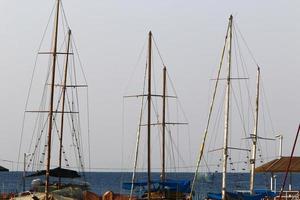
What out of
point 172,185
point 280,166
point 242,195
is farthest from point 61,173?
point 280,166

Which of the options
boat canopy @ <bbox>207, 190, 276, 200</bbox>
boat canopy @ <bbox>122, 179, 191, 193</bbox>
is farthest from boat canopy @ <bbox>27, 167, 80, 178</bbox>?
boat canopy @ <bbox>207, 190, 276, 200</bbox>

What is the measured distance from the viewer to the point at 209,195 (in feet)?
214

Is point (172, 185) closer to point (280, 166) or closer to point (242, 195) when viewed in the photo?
point (242, 195)

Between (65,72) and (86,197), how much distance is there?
13.1 metres

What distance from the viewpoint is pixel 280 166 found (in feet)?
229

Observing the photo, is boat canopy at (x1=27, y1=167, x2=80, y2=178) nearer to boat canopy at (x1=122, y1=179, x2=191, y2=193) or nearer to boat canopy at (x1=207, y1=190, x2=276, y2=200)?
boat canopy at (x1=122, y1=179, x2=191, y2=193)

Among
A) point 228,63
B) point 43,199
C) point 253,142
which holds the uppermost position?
point 228,63

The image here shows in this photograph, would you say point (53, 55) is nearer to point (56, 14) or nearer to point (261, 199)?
point (56, 14)

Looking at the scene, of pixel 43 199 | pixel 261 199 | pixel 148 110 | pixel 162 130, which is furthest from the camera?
pixel 162 130

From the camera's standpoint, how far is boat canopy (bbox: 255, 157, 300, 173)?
68438mm

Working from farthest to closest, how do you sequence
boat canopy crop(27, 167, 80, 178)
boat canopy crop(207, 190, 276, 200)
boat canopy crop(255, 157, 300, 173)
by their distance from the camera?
1. boat canopy crop(255, 157, 300, 173)
2. boat canopy crop(27, 167, 80, 178)
3. boat canopy crop(207, 190, 276, 200)

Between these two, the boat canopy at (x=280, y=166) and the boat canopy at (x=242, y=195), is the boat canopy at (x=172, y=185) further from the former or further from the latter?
the boat canopy at (x=280, y=166)

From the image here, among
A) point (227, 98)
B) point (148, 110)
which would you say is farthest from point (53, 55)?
point (227, 98)

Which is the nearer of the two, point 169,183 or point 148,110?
point 148,110
